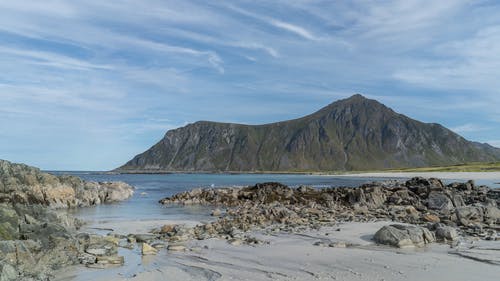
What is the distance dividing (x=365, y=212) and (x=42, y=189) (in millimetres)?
34034

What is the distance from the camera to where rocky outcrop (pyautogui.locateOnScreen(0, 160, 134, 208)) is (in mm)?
45216

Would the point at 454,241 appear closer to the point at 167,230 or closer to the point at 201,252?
the point at 201,252

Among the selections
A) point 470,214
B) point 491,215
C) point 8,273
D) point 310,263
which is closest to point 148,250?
point 8,273

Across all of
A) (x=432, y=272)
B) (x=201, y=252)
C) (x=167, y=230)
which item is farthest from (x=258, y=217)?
(x=432, y=272)

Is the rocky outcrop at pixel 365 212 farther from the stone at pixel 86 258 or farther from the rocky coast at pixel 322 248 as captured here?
the stone at pixel 86 258

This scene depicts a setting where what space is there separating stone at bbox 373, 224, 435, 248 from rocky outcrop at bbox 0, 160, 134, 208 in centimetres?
3607

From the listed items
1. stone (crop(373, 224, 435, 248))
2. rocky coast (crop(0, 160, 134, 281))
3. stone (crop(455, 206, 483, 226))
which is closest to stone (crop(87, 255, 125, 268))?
rocky coast (crop(0, 160, 134, 281))

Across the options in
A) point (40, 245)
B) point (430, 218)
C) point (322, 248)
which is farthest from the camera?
point (430, 218)

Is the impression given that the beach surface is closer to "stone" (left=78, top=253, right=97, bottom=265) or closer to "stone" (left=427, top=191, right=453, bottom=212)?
"stone" (left=78, top=253, right=97, bottom=265)

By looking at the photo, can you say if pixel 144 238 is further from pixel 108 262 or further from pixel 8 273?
pixel 8 273

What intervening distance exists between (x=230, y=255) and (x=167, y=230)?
8.42 m

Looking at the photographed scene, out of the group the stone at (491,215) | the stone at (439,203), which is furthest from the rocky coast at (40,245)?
the stone at (439,203)

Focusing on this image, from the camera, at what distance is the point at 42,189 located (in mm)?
48656

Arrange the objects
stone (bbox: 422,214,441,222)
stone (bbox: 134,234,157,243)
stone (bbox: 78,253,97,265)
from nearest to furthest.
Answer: stone (bbox: 78,253,97,265) < stone (bbox: 134,234,157,243) < stone (bbox: 422,214,441,222)
